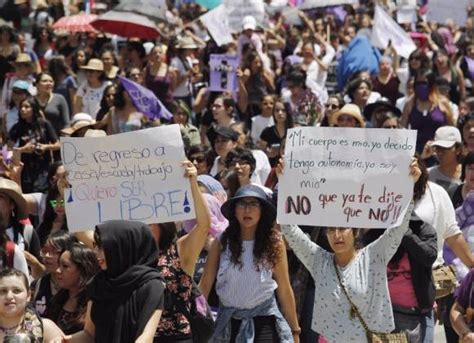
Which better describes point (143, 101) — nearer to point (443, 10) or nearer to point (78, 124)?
point (78, 124)

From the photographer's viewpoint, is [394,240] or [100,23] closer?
[394,240]

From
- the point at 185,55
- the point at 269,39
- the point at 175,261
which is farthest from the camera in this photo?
the point at 269,39

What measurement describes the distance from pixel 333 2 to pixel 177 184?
13.6 meters

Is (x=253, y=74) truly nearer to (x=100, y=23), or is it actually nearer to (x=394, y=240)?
(x=100, y=23)

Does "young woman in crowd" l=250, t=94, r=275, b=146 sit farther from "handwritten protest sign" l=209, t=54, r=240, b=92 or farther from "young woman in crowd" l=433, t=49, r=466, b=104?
"young woman in crowd" l=433, t=49, r=466, b=104

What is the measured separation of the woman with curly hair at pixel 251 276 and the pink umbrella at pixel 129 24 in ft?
34.3

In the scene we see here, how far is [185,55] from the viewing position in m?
17.4

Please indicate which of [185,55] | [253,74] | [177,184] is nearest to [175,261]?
[177,184]

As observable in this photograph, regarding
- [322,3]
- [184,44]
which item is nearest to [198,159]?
[184,44]

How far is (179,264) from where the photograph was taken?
717 centimetres

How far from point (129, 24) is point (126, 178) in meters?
10.9

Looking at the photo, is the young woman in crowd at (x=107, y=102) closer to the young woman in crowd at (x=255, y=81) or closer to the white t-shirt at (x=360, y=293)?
the young woman in crowd at (x=255, y=81)

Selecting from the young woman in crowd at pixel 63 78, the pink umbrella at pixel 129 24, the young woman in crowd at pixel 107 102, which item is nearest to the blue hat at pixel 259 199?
the young woman in crowd at pixel 107 102

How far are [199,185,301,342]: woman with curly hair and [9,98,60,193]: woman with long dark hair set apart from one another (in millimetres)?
4434
